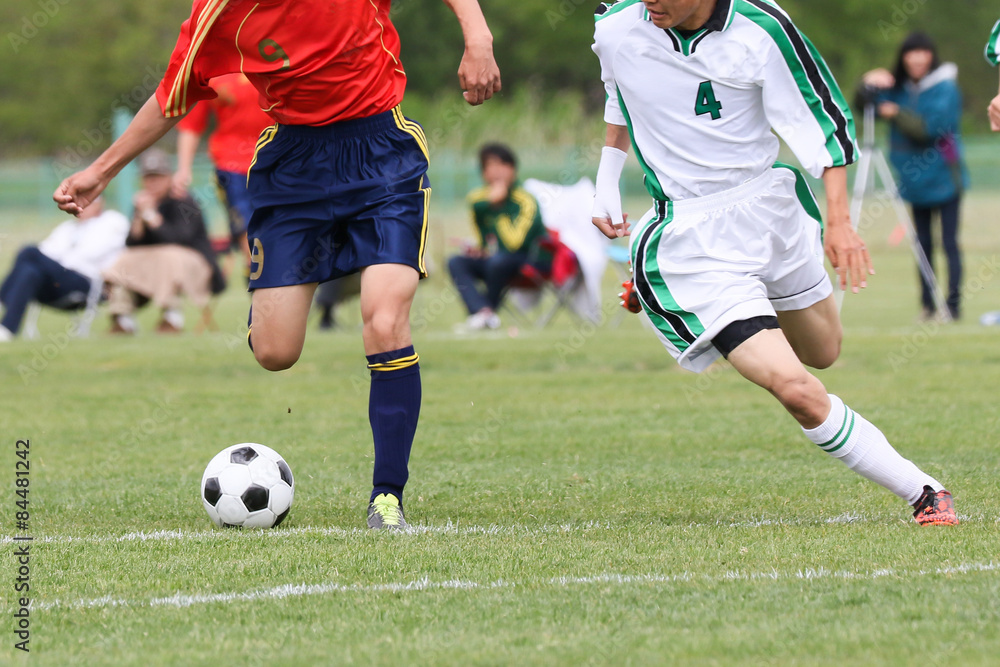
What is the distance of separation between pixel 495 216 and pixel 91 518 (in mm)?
9044

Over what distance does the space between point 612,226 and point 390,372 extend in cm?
99

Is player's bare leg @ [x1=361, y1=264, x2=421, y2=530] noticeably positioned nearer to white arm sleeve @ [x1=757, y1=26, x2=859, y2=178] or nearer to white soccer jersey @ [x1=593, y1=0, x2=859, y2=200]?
white soccer jersey @ [x1=593, y1=0, x2=859, y2=200]

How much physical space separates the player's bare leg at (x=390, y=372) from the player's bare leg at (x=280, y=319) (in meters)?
0.32

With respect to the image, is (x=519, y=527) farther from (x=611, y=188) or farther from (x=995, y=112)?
(x=995, y=112)

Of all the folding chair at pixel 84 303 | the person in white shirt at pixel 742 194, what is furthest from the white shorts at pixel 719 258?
the folding chair at pixel 84 303

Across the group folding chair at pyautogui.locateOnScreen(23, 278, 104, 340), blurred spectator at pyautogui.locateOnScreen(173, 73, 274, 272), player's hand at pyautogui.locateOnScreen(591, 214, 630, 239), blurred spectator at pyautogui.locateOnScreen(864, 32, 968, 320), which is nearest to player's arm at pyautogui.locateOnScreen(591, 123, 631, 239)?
player's hand at pyautogui.locateOnScreen(591, 214, 630, 239)

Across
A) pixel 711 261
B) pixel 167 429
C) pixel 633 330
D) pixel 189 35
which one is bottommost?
pixel 633 330

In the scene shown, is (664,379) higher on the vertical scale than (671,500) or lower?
lower

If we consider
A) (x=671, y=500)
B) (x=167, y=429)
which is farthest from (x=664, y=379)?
(x=671, y=500)

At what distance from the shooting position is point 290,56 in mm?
5031

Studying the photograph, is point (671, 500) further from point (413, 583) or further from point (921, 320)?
point (921, 320)

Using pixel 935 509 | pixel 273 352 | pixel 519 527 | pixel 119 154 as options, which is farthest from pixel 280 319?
pixel 935 509

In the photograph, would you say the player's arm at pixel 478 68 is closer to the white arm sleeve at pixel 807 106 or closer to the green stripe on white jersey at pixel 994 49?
the white arm sleeve at pixel 807 106

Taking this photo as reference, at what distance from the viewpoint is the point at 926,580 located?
3.76 meters
